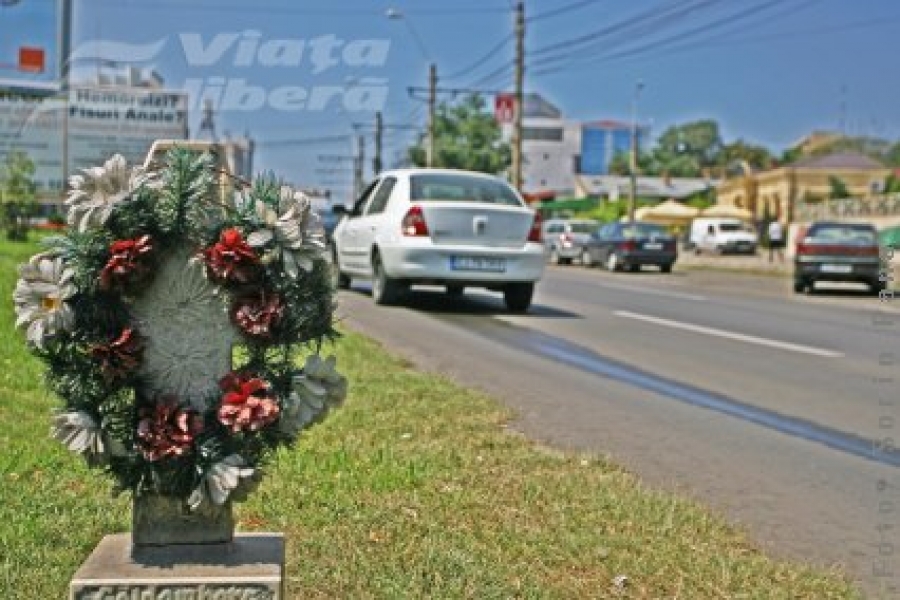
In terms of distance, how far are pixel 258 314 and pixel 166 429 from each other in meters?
0.35

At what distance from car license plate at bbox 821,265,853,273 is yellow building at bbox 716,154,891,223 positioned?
41.7 metres

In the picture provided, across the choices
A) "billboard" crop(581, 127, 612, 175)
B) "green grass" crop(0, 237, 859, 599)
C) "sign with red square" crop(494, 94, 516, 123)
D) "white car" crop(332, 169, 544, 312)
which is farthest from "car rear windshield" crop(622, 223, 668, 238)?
"billboard" crop(581, 127, 612, 175)

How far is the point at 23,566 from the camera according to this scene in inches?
142

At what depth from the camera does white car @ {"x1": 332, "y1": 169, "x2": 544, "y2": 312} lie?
13.4m

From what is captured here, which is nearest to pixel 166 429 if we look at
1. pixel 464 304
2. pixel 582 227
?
pixel 464 304

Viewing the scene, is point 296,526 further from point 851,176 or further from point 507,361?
point 851,176

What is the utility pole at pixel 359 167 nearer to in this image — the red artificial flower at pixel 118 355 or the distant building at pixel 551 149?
the distant building at pixel 551 149

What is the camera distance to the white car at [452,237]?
13.4m

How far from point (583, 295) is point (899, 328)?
19.1ft

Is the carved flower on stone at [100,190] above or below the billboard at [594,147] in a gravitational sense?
below

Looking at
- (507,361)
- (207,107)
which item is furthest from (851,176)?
(507,361)

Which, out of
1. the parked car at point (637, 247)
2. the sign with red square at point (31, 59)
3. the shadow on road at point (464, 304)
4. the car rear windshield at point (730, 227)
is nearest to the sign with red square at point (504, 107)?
the parked car at point (637, 247)

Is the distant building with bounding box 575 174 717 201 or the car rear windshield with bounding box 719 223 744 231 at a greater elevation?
the distant building with bounding box 575 174 717 201

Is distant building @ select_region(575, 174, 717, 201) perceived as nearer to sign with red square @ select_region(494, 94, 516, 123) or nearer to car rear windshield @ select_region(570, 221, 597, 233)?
sign with red square @ select_region(494, 94, 516, 123)
